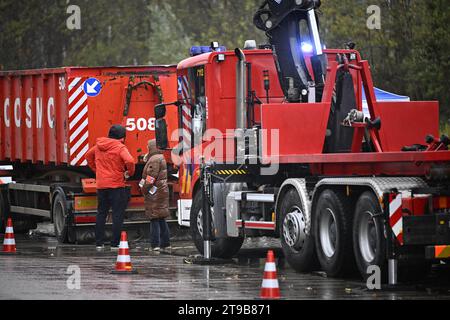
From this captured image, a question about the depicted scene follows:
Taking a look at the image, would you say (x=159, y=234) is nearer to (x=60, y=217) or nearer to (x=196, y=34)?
(x=60, y=217)

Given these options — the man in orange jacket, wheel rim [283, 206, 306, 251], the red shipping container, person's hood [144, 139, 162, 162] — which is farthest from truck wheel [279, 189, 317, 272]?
the red shipping container

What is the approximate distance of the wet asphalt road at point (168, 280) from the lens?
1394 centimetres

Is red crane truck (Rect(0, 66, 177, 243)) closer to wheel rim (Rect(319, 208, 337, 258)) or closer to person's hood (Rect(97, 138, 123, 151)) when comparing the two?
person's hood (Rect(97, 138, 123, 151))

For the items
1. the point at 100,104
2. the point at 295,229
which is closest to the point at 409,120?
the point at 295,229

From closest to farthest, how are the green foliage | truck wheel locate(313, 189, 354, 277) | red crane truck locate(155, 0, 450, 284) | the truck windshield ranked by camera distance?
red crane truck locate(155, 0, 450, 284) → truck wheel locate(313, 189, 354, 277) → the truck windshield → the green foliage

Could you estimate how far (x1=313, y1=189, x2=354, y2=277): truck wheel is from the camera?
15.4 metres

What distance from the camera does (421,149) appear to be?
622 inches

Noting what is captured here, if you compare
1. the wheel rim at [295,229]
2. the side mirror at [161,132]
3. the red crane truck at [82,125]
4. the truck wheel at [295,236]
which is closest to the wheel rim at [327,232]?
the truck wheel at [295,236]

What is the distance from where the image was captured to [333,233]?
15812mm

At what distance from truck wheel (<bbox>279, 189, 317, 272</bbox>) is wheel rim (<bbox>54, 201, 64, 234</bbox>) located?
249 inches

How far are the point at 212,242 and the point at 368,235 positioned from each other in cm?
441

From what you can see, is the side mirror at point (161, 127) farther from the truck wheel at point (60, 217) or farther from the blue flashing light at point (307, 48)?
the truck wheel at point (60, 217)
